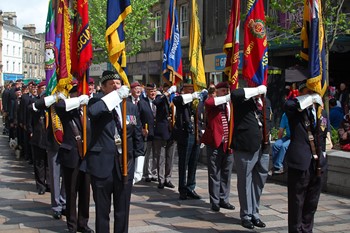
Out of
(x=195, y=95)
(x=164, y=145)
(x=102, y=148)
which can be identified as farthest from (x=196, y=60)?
(x=102, y=148)

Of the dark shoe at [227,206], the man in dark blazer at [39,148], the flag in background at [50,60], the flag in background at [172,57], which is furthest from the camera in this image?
the flag in background at [172,57]

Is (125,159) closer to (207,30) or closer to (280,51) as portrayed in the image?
(280,51)

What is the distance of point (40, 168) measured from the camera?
8.84m

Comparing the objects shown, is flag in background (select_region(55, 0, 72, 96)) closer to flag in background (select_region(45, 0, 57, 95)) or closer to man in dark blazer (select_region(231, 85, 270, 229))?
flag in background (select_region(45, 0, 57, 95))

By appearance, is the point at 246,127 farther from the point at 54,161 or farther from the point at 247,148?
the point at 54,161

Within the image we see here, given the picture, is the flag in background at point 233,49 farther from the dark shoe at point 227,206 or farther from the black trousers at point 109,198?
the black trousers at point 109,198

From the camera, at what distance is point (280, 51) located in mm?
19391

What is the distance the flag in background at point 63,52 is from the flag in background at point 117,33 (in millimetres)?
1628

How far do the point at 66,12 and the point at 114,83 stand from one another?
9.18ft

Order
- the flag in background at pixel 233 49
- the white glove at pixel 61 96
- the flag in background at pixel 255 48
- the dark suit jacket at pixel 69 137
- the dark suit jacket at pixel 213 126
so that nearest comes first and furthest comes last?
1. the dark suit jacket at pixel 69 137
2. the white glove at pixel 61 96
3. the flag in background at pixel 255 48
4. the flag in background at pixel 233 49
5. the dark suit jacket at pixel 213 126

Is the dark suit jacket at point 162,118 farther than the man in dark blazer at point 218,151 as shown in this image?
Yes

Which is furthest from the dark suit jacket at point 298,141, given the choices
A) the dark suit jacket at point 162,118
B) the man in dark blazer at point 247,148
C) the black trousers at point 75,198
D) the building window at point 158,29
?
the building window at point 158,29

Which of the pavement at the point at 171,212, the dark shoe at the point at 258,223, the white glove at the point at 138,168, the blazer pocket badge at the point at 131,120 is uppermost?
the blazer pocket badge at the point at 131,120

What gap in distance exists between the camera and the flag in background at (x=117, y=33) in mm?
5582
